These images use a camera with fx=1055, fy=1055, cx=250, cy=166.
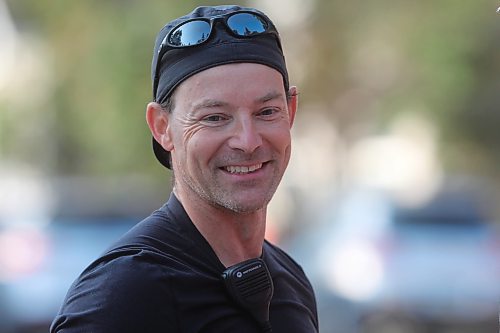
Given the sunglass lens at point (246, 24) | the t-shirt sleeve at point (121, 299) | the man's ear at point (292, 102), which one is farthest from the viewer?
the man's ear at point (292, 102)

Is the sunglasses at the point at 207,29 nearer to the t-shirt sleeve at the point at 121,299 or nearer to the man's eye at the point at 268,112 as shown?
the man's eye at the point at 268,112

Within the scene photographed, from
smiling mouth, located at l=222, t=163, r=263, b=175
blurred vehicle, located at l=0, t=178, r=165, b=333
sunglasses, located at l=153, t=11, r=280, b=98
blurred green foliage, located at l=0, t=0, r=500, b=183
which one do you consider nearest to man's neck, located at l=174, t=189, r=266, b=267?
smiling mouth, located at l=222, t=163, r=263, b=175

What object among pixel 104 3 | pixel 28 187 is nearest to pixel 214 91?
pixel 28 187

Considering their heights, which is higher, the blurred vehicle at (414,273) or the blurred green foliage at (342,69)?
the blurred green foliage at (342,69)

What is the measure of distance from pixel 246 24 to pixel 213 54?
0.56ft

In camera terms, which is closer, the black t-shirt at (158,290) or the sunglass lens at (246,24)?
the black t-shirt at (158,290)

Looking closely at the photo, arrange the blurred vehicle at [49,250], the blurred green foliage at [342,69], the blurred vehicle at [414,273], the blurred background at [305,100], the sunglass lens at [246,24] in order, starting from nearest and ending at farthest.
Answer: the sunglass lens at [246,24] → the blurred vehicle at [414,273] → the blurred vehicle at [49,250] → the blurred background at [305,100] → the blurred green foliage at [342,69]

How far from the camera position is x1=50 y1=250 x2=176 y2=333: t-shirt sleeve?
8.66ft

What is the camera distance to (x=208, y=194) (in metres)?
2.96

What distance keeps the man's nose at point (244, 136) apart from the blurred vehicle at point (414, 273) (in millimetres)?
7922

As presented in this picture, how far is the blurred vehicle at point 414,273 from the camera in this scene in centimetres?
1067

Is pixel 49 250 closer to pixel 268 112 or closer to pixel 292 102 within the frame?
pixel 292 102

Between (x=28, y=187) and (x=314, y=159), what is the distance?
8.19m

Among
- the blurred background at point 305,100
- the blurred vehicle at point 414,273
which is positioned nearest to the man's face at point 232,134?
the blurred vehicle at point 414,273
